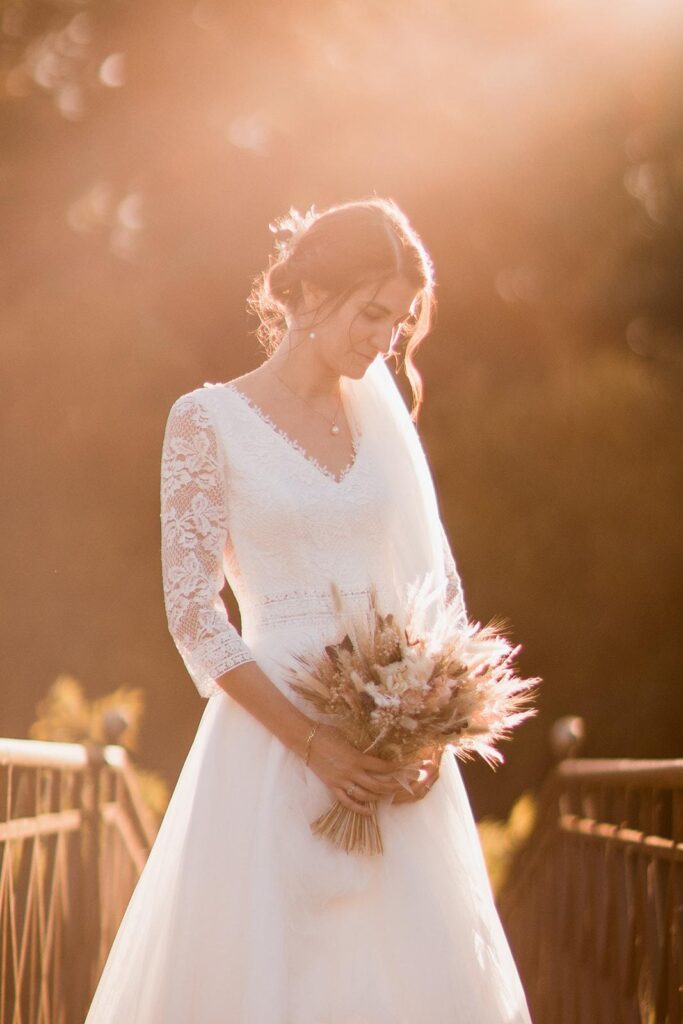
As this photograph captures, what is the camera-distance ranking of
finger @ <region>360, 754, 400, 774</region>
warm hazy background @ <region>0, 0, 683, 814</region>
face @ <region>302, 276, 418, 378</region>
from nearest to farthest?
finger @ <region>360, 754, 400, 774</region>
face @ <region>302, 276, 418, 378</region>
warm hazy background @ <region>0, 0, 683, 814</region>

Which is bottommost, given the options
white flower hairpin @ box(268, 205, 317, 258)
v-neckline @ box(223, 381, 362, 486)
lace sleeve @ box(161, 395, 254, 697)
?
lace sleeve @ box(161, 395, 254, 697)

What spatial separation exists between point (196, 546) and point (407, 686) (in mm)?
517

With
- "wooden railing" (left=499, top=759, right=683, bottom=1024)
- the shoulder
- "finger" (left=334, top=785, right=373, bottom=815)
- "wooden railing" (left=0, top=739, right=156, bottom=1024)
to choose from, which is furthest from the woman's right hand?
"wooden railing" (left=0, top=739, right=156, bottom=1024)

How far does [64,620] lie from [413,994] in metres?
7.78

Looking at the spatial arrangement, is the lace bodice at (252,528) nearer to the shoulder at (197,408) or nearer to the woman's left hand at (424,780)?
the shoulder at (197,408)

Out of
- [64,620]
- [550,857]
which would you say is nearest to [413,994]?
[550,857]

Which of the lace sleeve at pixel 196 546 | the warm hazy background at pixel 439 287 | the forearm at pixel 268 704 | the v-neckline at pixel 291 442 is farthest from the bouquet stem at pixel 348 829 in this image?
the warm hazy background at pixel 439 287

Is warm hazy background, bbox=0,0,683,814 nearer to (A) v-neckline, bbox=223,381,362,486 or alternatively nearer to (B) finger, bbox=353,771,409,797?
(A) v-neckline, bbox=223,381,362,486

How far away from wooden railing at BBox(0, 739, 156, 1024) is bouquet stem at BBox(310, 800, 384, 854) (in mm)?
863

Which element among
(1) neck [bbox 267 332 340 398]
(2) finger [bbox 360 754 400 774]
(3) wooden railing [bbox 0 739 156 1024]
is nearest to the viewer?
(2) finger [bbox 360 754 400 774]

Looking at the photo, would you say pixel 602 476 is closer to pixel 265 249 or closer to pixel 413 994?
pixel 265 249

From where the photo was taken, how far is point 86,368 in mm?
10031

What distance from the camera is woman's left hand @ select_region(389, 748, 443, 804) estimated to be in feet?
8.09

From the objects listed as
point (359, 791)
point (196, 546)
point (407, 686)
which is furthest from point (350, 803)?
point (196, 546)
